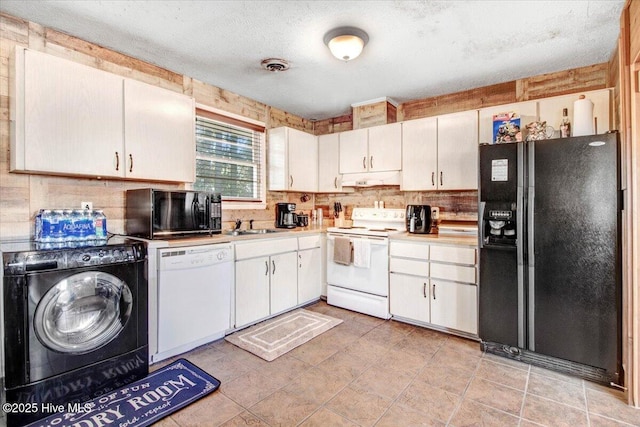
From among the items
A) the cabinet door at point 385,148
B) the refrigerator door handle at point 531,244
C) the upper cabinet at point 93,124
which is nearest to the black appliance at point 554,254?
the refrigerator door handle at point 531,244

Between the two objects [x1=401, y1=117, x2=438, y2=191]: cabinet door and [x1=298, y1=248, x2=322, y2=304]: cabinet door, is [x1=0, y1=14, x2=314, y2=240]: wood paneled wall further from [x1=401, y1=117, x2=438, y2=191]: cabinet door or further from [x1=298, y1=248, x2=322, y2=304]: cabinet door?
[x1=401, y1=117, x2=438, y2=191]: cabinet door

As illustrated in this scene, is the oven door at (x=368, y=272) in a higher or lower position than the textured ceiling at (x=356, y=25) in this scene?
lower

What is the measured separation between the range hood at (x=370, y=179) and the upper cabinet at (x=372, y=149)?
0.16 feet

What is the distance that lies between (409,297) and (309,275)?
1196 millimetres

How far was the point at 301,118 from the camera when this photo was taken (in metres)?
4.69

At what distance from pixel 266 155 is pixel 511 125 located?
2.72 metres

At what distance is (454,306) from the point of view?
290 cm

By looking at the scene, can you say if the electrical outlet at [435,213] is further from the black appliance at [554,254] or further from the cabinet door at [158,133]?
the cabinet door at [158,133]

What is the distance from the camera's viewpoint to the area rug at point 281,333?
8.73 ft

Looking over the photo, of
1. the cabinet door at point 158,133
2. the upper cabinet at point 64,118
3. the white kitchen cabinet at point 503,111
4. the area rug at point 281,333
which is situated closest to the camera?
the upper cabinet at point 64,118

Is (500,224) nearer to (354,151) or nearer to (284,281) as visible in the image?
(354,151)

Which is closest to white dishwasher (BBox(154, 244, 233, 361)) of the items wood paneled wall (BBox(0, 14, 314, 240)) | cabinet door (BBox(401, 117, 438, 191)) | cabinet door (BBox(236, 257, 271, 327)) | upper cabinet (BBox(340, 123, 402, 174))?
cabinet door (BBox(236, 257, 271, 327))

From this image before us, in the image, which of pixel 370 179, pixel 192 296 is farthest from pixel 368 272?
pixel 192 296

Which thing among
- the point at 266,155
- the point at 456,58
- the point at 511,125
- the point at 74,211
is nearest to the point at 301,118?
the point at 266,155
